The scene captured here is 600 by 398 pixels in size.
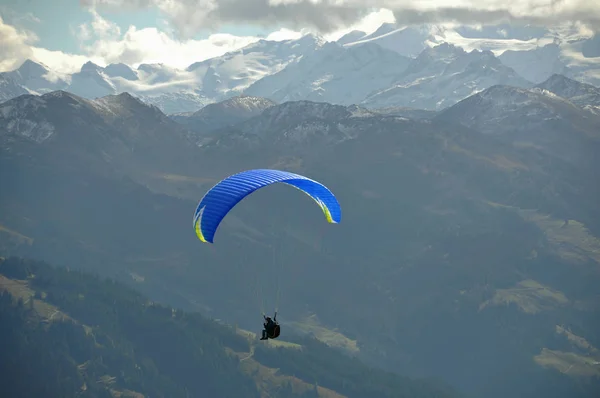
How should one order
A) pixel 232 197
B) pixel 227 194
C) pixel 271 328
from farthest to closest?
pixel 227 194
pixel 232 197
pixel 271 328

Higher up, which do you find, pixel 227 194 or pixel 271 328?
pixel 227 194

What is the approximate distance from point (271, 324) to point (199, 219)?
52.4 feet

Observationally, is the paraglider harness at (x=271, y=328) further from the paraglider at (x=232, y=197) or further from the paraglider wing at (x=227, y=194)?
the paraglider wing at (x=227, y=194)

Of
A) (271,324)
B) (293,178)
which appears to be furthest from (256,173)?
(271,324)

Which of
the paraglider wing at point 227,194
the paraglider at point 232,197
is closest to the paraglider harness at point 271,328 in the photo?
the paraglider at point 232,197

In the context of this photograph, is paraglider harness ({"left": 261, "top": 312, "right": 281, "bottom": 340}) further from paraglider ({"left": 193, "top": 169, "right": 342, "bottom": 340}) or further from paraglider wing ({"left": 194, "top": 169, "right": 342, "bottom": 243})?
paraglider wing ({"left": 194, "top": 169, "right": 342, "bottom": 243})

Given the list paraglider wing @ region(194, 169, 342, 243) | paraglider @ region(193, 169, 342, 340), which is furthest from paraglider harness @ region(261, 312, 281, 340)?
paraglider wing @ region(194, 169, 342, 243)

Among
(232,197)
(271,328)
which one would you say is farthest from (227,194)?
(271,328)

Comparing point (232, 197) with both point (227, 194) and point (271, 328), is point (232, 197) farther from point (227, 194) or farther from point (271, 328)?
point (271, 328)

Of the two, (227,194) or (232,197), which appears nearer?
(232,197)

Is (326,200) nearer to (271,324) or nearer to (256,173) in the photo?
(256,173)

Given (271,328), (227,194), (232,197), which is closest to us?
(271,328)

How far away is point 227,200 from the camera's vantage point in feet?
361

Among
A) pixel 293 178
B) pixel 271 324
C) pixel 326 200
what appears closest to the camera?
pixel 271 324
